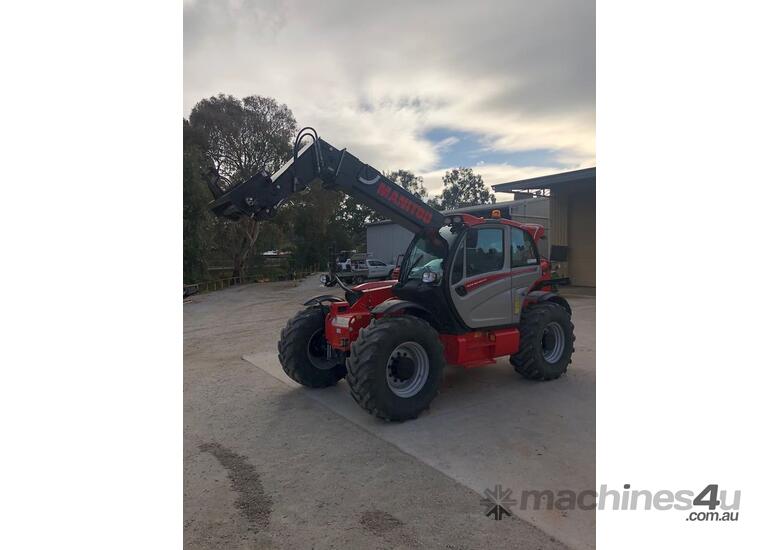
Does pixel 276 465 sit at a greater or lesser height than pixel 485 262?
lesser

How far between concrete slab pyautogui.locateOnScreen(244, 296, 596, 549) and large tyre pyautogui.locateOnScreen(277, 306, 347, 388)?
0.52ft

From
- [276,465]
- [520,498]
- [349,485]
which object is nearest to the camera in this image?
[520,498]

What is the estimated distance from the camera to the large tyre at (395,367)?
14.3 ft

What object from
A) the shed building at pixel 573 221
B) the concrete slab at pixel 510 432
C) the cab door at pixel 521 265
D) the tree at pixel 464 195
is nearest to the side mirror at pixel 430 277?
the cab door at pixel 521 265

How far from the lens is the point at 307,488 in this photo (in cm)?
334

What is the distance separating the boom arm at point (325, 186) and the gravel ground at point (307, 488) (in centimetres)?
213

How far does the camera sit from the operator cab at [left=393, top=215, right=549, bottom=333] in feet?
16.7

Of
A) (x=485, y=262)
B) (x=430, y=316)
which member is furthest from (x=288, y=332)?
(x=485, y=262)

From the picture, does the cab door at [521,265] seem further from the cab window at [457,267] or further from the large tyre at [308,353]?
the large tyre at [308,353]

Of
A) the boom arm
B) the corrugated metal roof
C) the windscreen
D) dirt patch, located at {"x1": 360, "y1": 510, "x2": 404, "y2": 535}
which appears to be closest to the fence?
the corrugated metal roof

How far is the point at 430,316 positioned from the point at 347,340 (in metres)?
0.98

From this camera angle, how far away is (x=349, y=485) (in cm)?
337

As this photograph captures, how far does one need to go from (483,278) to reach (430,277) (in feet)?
2.19

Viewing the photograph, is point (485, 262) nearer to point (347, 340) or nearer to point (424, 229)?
point (424, 229)
